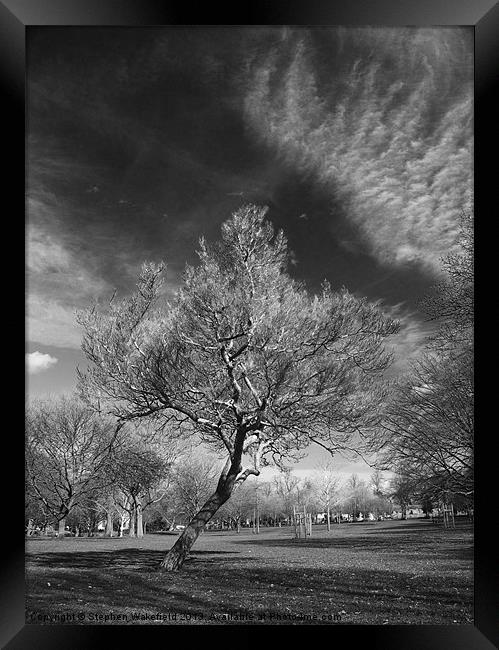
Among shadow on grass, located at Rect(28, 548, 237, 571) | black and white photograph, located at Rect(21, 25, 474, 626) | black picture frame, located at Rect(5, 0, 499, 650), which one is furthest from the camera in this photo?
shadow on grass, located at Rect(28, 548, 237, 571)

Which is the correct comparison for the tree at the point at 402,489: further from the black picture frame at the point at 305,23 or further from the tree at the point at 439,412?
the black picture frame at the point at 305,23

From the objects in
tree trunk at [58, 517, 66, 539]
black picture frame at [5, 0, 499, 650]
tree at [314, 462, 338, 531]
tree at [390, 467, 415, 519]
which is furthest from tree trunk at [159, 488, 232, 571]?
tree at [390, 467, 415, 519]

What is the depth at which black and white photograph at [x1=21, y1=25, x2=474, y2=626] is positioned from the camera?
4812mm

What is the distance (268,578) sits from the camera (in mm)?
4828

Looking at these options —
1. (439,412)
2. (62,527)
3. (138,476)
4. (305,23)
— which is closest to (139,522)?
(138,476)

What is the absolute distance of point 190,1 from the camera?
449cm

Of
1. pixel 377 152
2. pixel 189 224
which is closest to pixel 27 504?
pixel 189 224

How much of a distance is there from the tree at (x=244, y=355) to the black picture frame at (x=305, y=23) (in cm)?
91

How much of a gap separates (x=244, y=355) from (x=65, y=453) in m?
2.02

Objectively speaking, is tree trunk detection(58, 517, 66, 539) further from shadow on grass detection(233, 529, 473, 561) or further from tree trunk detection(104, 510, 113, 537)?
shadow on grass detection(233, 529, 473, 561)

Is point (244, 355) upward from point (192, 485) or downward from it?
upward

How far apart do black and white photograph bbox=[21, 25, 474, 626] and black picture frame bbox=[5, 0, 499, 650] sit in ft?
0.46

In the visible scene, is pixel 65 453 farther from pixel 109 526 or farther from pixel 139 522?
pixel 139 522
